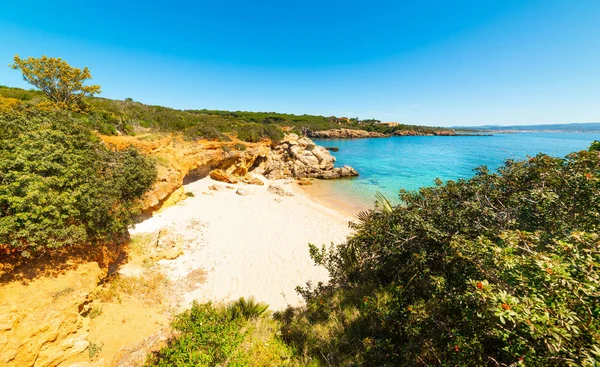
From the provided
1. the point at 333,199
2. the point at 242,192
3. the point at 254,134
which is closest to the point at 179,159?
the point at 242,192

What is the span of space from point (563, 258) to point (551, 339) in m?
1.07

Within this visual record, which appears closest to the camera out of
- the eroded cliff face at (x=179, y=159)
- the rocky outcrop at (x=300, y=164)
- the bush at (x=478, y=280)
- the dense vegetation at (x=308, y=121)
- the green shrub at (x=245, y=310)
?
the bush at (x=478, y=280)

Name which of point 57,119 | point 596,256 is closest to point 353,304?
point 596,256

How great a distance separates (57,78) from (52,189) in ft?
51.9

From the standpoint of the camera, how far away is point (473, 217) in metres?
4.39

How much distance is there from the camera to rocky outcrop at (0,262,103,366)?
4359 millimetres

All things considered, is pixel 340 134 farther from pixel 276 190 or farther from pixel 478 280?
pixel 478 280

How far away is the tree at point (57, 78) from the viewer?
14.4 m

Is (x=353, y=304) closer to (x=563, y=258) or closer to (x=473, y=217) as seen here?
(x=473, y=217)

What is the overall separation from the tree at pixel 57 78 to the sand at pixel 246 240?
1018cm

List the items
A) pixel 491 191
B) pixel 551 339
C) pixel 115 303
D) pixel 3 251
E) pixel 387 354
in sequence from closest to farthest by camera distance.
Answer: pixel 551 339 < pixel 387 354 < pixel 491 191 < pixel 3 251 < pixel 115 303

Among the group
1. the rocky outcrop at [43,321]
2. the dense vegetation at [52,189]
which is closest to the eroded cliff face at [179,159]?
the dense vegetation at [52,189]

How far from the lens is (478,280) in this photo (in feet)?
10.6

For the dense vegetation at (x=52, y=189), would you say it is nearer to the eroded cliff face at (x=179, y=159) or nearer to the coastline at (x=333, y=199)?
the eroded cliff face at (x=179, y=159)
